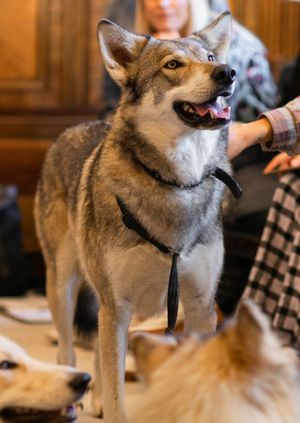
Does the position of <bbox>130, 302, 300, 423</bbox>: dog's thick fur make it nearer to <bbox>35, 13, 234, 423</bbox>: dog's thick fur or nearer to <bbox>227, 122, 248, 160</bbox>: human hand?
<bbox>35, 13, 234, 423</bbox>: dog's thick fur

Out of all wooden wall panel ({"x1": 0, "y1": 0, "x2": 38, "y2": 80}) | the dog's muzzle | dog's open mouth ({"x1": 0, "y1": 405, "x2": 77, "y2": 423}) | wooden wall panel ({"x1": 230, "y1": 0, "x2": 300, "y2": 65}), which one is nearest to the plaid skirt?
the dog's muzzle

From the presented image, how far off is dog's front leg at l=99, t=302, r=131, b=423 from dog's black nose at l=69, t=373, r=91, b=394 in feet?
Result: 0.56

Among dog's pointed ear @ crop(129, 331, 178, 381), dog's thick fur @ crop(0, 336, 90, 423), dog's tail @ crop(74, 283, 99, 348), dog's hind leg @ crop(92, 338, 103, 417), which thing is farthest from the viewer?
dog's tail @ crop(74, 283, 99, 348)

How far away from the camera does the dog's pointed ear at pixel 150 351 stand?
107 centimetres

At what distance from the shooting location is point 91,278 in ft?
7.28

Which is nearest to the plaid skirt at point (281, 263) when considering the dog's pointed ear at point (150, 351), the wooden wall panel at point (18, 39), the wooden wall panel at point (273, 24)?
the dog's pointed ear at point (150, 351)

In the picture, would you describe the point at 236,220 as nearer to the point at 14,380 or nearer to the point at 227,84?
the point at 227,84

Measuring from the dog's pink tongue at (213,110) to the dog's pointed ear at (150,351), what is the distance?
91 centimetres

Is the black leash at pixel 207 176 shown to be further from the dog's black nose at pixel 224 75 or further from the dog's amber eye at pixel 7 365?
the dog's amber eye at pixel 7 365

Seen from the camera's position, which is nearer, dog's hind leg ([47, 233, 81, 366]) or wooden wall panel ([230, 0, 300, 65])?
dog's hind leg ([47, 233, 81, 366])

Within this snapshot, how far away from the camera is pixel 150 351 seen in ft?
3.55

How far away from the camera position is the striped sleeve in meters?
2.10

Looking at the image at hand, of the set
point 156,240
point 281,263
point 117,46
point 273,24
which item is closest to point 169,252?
point 156,240

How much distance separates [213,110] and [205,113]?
0.02 metres
